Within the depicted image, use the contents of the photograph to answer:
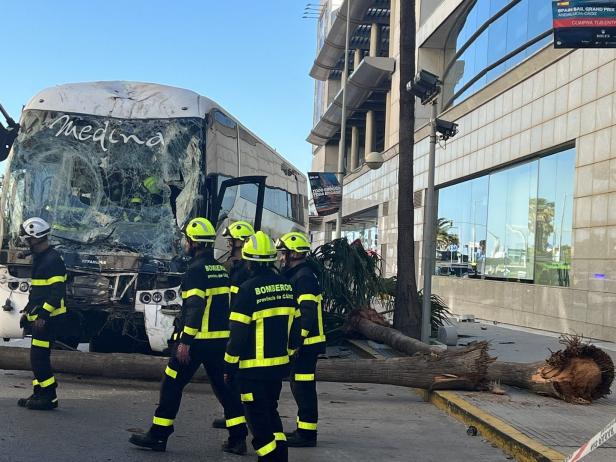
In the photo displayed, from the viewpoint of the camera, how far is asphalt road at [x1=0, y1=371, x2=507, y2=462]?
614 centimetres

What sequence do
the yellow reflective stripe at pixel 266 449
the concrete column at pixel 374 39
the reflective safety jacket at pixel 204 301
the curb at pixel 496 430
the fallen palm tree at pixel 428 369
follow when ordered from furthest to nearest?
1. the concrete column at pixel 374 39
2. the fallen palm tree at pixel 428 369
3. the reflective safety jacket at pixel 204 301
4. the curb at pixel 496 430
5. the yellow reflective stripe at pixel 266 449

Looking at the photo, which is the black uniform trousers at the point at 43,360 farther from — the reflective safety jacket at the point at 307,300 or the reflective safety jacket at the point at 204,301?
the reflective safety jacket at the point at 307,300

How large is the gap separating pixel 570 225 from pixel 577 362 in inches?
361

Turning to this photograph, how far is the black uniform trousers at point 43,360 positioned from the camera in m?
7.45

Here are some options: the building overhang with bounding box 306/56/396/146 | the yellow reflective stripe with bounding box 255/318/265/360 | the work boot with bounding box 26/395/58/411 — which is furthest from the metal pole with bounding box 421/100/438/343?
the building overhang with bounding box 306/56/396/146

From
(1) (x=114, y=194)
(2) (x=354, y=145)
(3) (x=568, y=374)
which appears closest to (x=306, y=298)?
(3) (x=568, y=374)

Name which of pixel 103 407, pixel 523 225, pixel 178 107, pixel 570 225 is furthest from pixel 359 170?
pixel 103 407

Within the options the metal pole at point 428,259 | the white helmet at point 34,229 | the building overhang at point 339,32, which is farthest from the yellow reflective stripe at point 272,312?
the building overhang at point 339,32

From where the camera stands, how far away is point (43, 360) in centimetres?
752

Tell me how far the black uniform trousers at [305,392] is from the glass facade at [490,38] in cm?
1410

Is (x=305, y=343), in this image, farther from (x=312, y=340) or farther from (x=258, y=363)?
(x=258, y=363)

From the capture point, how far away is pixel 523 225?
19.8 meters

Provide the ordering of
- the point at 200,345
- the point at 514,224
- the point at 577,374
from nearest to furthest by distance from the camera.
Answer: the point at 200,345
the point at 577,374
the point at 514,224

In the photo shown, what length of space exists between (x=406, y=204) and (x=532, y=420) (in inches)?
272
